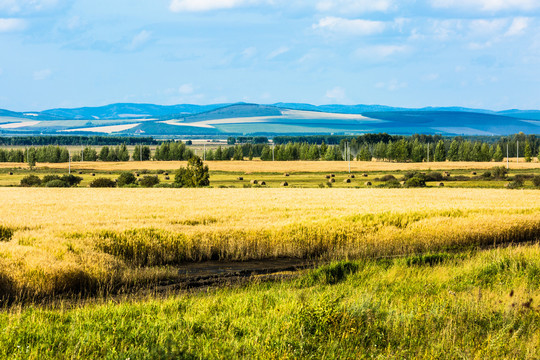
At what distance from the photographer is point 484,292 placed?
13750 mm

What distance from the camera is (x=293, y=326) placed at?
10.2 metres

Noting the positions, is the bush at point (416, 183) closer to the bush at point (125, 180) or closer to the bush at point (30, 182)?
the bush at point (125, 180)

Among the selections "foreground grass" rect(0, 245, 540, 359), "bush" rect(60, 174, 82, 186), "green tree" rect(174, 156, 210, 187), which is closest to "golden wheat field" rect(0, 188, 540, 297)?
"foreground grass" rect(0, 245, 540, 359)

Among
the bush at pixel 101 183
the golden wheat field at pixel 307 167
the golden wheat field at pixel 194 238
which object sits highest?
the golden wheat field at pixel 194 238

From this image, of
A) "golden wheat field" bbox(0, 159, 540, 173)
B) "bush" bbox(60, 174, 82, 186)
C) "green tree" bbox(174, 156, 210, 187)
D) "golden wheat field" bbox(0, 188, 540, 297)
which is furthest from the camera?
"golden wheat field" bbox(0, 159, 540, 173)

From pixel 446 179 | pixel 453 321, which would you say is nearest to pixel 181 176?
pixel 446 179

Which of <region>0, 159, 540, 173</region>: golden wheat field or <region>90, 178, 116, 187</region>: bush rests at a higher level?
<region>90, 178, 116, 187</region>: bush

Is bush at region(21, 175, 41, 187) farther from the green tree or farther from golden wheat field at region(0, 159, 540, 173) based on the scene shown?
golden wheat field at region(0, 159, 540, 173)

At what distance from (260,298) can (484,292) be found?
16.9 ft

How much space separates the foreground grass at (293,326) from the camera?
9.12m

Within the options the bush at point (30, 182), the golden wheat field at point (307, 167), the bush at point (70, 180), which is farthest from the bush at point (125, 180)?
the golden wheat field at point (307, 167)

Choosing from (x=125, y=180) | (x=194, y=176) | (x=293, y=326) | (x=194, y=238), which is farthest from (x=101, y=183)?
(x=293, y=326)

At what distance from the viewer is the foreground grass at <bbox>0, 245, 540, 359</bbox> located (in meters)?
9.12

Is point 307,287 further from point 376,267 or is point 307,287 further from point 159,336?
point 159,336
